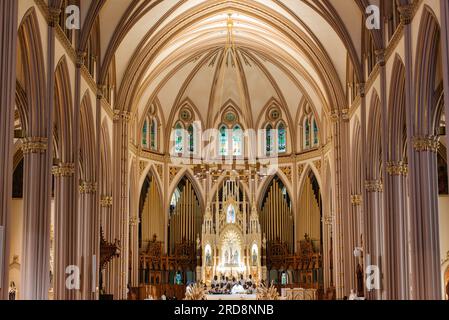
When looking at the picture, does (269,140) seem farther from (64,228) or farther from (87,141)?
(64,228)

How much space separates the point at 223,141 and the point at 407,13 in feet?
82.1

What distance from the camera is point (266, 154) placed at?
140 feet

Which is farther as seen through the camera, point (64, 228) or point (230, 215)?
point (230, 215)

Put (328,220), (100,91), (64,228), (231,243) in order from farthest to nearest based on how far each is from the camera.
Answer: (231,243) → (328,220) → (100,91) → (64,228)

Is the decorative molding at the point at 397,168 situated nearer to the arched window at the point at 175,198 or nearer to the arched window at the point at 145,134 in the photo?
the arched window at the point at 145,134

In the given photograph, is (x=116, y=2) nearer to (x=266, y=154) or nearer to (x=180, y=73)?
(x=180, y=73)

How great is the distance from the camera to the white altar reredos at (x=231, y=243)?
39.5 m

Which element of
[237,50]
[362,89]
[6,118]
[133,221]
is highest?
[237,50]

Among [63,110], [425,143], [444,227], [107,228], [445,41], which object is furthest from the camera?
[444,227]

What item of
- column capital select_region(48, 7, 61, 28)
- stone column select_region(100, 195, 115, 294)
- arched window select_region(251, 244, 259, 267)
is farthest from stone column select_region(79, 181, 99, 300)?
arched window select_region(251, 244, 259, 267)

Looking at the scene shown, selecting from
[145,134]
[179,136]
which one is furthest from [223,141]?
[145,134]

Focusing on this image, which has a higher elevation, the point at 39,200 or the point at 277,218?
the point at 277,218

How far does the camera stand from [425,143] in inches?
744
